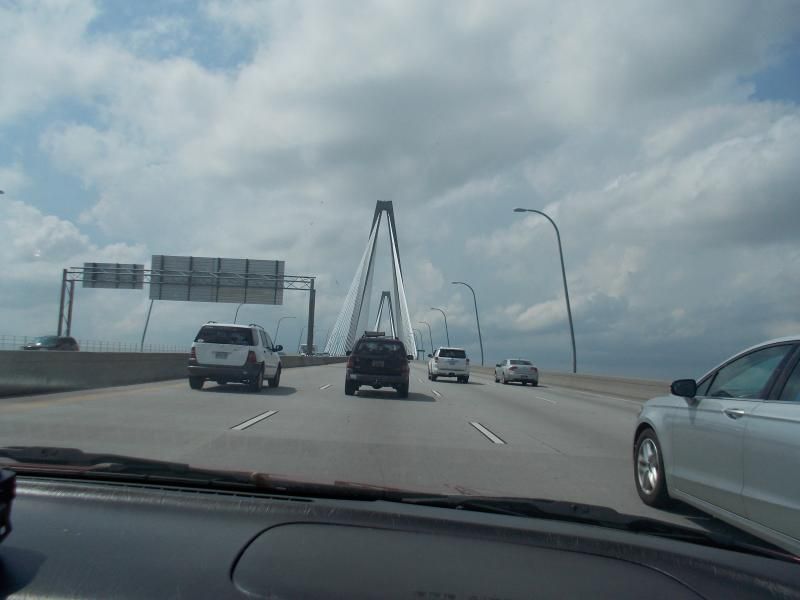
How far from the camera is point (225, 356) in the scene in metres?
20.7

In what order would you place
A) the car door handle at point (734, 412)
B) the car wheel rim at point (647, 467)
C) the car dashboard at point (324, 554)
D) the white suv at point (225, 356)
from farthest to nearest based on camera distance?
the white suv at point (225, 356), the car wheel rim at point (647, 467), the car door handle at point (734, 412), the car dashboard at point (324, 554)

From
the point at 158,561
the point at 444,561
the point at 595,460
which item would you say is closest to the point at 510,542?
the point at 444,561

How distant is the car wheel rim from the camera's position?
721cm

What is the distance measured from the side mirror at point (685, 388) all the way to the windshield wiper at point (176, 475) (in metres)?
3.33

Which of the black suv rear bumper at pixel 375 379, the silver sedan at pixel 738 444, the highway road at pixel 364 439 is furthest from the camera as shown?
the black suv rear bumper at pixel 375 379

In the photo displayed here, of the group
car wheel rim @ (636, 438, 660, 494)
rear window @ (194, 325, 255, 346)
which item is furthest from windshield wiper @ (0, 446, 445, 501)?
rear window @ (194, 325, 255, 346)

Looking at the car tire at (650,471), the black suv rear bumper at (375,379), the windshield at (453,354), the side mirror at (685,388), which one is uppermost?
the windshield at (453,354)

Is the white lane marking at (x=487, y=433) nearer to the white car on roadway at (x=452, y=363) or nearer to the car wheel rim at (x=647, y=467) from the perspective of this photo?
the car wheel rim at (x=647, y=467)

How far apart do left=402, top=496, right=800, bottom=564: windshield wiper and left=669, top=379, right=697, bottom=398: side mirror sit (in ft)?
8.61

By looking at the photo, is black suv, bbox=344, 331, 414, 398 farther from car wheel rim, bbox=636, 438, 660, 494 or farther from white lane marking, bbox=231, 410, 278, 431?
car wheel rim, bbox=636, 438, 660, 494

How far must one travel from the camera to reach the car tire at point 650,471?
7039 millimetres

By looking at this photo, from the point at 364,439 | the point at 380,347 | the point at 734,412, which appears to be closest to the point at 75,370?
the point at 380,347

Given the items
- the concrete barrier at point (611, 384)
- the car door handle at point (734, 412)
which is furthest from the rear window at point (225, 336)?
the car door handle at point (734, 412)

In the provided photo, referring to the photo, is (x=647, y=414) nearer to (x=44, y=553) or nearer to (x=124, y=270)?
(x=44, y=553)
